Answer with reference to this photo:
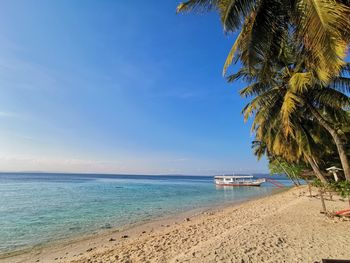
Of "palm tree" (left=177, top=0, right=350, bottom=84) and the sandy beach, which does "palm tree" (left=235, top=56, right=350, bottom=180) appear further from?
the sandy beach

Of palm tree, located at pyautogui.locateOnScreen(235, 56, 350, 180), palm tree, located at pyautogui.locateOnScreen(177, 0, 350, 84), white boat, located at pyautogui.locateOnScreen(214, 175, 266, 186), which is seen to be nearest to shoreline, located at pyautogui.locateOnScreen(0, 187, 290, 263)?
palm tree, located at pyautogui.locateOnScreen(235, 56, 350, 180)

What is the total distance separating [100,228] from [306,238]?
9624mm

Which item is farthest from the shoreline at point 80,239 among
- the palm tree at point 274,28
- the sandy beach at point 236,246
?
the palm tree at point 274,28

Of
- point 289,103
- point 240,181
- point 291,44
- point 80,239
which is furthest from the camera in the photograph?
point 240,181

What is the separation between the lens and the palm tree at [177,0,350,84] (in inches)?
157

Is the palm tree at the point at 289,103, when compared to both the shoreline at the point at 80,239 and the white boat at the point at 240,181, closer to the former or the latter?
the shoreline at the point at 80,239

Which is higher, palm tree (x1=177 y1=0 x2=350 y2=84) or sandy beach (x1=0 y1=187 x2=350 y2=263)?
palm tree (x1=177 y1=0 x2=350 y2=84)

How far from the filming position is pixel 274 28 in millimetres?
5941

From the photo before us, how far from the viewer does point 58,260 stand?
289 inches

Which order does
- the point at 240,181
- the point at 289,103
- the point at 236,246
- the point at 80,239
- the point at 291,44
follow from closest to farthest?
the point at 236,246 → the point at 291,44 → the point at 289,103 → the point at 80,239 → the point at 240,181

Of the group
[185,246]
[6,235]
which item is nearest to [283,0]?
[185,246]

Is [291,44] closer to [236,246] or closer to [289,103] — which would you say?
[289,103]

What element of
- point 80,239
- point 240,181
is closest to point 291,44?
point 80,239

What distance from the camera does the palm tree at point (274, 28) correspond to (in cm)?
400
